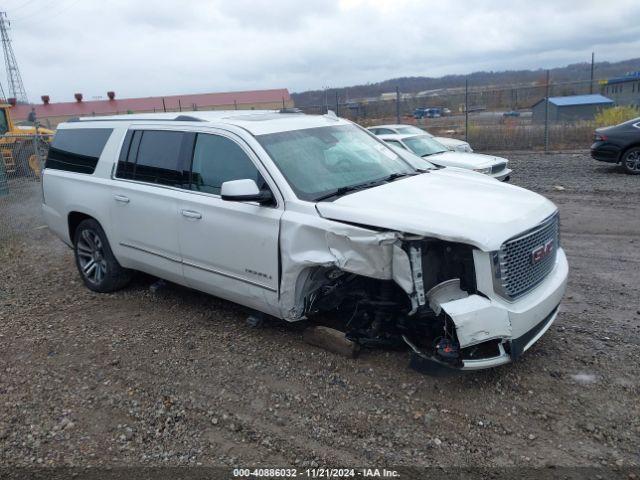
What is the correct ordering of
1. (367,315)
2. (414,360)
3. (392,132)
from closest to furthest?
(414,360)
(367,315)
(392,132)

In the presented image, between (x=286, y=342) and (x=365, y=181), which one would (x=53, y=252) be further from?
(x=365, y=181)

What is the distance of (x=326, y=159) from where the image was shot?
450cm

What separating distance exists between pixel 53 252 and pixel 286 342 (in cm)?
533

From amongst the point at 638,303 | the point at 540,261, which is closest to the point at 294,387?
the point at 540,261

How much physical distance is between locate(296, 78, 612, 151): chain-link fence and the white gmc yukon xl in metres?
14.3

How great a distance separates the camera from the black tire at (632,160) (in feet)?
40.2

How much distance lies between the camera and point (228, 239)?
4.33 metres

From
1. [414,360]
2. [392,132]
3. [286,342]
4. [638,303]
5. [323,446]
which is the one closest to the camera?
[323,446]

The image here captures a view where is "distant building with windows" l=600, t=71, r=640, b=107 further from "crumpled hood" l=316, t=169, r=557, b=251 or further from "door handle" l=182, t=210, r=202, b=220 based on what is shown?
"door handle" l=182, t=210, r=202, b=220

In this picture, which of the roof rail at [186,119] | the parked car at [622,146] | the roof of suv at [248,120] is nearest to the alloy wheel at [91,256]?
the roof of suv at [248,120]

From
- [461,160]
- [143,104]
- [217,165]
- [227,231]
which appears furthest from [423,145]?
[143,104]

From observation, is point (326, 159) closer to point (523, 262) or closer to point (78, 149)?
point (523, 262)

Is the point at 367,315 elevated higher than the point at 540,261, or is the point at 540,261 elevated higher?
the point at 540,261

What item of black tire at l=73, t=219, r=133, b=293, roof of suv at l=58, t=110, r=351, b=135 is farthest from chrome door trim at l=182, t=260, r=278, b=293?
black tire at l=73, t=219, r=133, b=293
